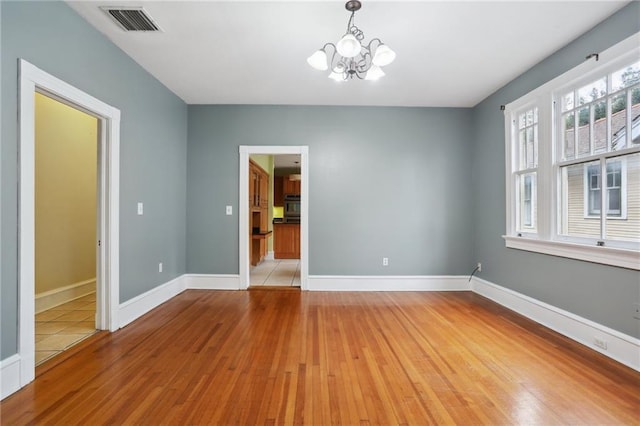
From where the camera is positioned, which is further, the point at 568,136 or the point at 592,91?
the point at 568,136

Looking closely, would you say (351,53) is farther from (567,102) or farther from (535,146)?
(535,146)

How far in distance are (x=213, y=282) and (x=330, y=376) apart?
2831mm

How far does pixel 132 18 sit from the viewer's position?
2.33 metres

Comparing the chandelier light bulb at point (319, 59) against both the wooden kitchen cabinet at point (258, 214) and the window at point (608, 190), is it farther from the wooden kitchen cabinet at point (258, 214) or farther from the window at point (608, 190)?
the wooden kitchen cabinet at point (258, 214)

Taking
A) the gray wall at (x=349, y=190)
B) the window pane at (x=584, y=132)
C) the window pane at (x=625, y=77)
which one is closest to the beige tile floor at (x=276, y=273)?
the gray wall at (x=349, y=190)

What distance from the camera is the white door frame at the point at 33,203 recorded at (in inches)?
72.9

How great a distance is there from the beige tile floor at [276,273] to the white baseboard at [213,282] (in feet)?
1.48

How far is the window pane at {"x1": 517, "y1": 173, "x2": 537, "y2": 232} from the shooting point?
3.24 meters

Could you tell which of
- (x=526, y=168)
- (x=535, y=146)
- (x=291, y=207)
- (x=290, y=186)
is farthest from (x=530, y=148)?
(x=290, y=186)

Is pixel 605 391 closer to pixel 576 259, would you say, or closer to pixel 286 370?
pixel 576 259

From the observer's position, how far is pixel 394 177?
169 inches

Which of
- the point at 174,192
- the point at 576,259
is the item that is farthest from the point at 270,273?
the point at 576,259

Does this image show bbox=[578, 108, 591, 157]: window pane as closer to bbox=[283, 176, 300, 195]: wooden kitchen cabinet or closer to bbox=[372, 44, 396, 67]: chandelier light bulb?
bbox=[372, 44, 396, 67]: chandelier light bulb

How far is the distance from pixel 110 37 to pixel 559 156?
454cm
